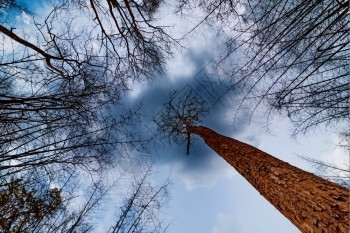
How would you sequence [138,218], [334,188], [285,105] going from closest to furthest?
[334,188] → [285,105] → [138,218]

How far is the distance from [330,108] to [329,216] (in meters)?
2.26

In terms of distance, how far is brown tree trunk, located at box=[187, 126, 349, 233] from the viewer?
1.86 meters

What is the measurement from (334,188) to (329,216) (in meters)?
0.40

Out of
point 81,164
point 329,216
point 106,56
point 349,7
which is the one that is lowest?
point 329,216

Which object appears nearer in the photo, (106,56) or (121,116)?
(121,116)

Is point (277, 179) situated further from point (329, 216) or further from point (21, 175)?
point (21, 175)

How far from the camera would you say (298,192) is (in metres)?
2.40

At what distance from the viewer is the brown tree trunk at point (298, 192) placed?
186 centimetres

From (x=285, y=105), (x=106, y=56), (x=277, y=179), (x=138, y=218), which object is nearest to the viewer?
(x=277, y=179)

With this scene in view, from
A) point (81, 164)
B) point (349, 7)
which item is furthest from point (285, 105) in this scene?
point (81, 164)

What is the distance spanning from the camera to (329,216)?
1853mm

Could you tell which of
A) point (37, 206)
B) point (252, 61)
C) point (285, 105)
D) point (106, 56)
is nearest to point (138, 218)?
point (37, 206)

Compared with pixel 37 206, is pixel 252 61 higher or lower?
higher

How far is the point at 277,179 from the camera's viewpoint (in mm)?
2879
